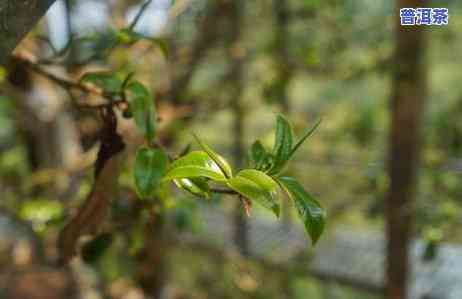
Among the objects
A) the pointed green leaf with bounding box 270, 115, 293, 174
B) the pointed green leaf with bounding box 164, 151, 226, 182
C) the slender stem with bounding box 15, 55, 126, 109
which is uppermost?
the slender stem with bounding box 15, 55, 126, 109

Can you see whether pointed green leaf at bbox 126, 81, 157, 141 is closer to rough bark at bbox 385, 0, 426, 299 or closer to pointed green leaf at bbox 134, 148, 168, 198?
pointed green leaf at bbox 134, 148, 168, 198

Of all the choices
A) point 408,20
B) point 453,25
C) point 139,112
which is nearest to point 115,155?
point 139,112

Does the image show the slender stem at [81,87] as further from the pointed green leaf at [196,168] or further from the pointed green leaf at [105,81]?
the pointed green leaf at [196,168]

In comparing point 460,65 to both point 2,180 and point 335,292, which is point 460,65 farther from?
point 2,180

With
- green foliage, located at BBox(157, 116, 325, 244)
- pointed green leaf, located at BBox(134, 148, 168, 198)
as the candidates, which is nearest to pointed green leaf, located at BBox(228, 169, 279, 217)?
green foliage, located at BBox(157, 116, 325, 244)

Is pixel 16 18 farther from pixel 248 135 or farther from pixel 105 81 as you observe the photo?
pixel 248 135

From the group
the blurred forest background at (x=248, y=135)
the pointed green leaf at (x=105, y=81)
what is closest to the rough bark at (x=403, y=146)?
the blurred forest background at (x=248, y=135)

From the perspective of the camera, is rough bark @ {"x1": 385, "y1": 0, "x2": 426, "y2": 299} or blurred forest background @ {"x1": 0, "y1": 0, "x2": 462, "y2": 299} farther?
blurred forest background @ {"x1": 0, "y1": 0, "x2": 462, "y2": 299}
